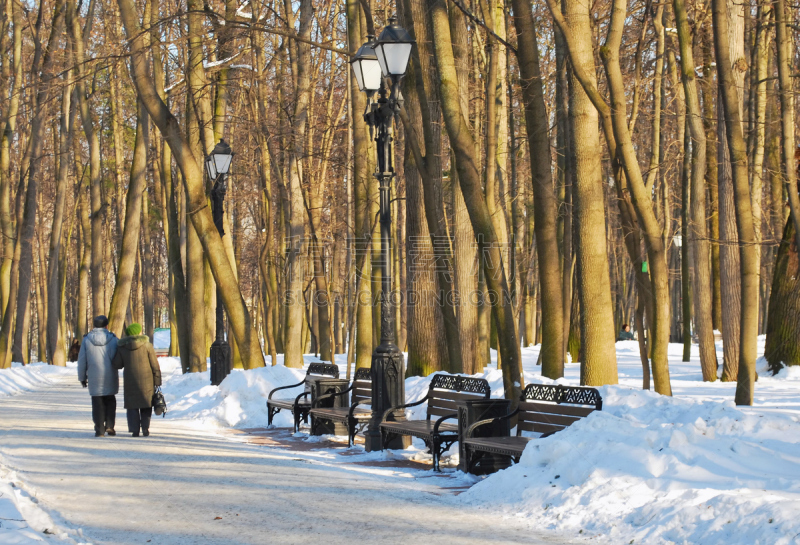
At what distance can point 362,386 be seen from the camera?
40.2 ft

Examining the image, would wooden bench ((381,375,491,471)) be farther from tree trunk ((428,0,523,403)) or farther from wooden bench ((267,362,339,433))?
wooden bench ((267,362,339,433))

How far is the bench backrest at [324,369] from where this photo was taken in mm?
13395

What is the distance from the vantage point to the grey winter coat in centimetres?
1189

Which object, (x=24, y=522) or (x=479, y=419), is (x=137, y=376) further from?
(x=24, y=522)

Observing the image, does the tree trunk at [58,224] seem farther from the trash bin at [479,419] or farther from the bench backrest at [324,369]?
the trash bin at [479,419]

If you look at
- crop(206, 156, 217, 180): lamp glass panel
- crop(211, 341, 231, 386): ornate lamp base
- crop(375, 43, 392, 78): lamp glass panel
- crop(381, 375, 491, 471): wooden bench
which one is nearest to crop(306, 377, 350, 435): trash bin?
crop(381, 375, 491, 471): wooden bench

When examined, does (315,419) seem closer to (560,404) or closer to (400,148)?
(560,404)

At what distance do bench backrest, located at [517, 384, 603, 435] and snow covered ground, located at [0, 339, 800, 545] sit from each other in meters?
0.28

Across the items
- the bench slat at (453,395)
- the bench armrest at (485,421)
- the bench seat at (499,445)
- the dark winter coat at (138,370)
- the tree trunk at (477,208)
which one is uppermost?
the tree trunk at (477,208)

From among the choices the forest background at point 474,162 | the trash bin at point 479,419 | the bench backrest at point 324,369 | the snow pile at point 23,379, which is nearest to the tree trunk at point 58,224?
the forest background at point 474,162

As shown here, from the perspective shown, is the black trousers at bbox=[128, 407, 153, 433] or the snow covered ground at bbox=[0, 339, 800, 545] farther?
the black trousers at bbox=[128, 407, 153, 433]

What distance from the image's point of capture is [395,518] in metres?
6.61

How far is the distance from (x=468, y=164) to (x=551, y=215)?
1.36 m

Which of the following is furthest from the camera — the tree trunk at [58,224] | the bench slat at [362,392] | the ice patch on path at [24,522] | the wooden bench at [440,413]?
the tree trunk at [58,224]
